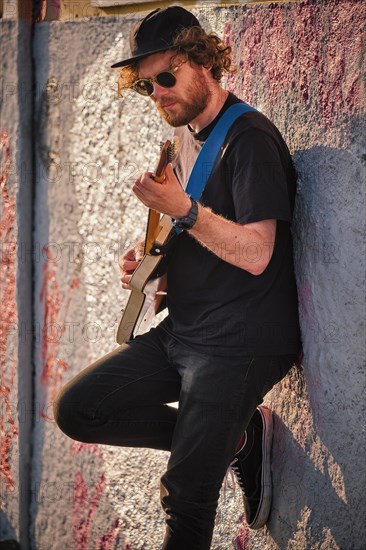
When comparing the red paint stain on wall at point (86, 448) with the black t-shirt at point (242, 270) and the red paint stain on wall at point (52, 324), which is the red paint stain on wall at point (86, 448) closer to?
the red paint stain on wall at point (52, 324)

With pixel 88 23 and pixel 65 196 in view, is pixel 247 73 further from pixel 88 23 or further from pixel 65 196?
pixel 65 196

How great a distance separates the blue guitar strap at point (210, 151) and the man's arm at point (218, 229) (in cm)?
24

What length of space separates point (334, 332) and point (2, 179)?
218 centimetres

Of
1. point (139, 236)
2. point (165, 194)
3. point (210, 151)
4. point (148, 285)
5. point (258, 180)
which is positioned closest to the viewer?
point (165, 194)

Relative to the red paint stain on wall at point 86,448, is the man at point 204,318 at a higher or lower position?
higher

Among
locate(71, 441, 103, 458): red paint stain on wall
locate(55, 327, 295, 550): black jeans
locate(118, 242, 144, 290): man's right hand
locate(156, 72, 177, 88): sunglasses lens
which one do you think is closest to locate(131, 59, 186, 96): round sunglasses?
locate(156, 72, 177, 88): sunglasses lens

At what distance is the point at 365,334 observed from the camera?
2.74m

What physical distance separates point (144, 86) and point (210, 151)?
1.24 feet

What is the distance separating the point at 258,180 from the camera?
8.89 ft

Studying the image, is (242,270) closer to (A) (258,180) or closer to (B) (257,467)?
(A) (258,180)

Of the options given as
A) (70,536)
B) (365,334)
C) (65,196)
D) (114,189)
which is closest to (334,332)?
(365,334)

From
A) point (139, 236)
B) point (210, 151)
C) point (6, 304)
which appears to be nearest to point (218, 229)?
point (210, 151)

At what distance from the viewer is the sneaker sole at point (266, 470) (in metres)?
3.21

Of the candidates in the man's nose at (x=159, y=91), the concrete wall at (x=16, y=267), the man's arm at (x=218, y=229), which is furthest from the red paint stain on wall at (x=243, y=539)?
the man's nose at (x=159, y=91)
